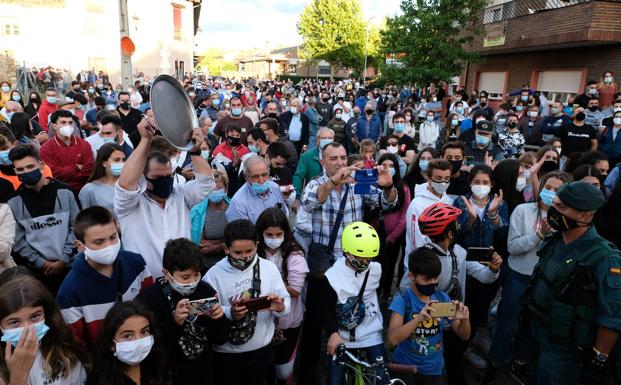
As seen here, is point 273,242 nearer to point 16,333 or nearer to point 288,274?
point 288,274

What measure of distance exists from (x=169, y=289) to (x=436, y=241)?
2.17m

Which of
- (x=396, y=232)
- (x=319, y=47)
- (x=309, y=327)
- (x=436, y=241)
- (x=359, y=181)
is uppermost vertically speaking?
(x=319, y=47)

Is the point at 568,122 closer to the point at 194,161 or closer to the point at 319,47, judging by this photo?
the point at 194,161

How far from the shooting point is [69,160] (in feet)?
18.8

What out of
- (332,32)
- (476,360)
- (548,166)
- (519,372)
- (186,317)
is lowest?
(476,360)

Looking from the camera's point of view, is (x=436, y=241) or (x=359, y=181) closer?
(x=436, y=241)

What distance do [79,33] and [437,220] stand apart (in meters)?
38.2

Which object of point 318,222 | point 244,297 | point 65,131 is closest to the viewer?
point 244,297

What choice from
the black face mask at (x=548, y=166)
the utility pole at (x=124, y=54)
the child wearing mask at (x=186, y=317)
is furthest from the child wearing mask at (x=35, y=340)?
the utility pole at (x=124, y=54)

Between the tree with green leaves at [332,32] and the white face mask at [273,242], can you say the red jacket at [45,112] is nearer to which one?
the white face mask at [273,242]

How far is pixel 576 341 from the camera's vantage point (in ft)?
9.52

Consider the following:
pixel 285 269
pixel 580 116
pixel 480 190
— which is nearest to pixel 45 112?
pixel 285 269

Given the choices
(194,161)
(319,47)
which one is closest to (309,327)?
(194,161)

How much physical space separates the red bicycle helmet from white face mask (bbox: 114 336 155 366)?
225cm
